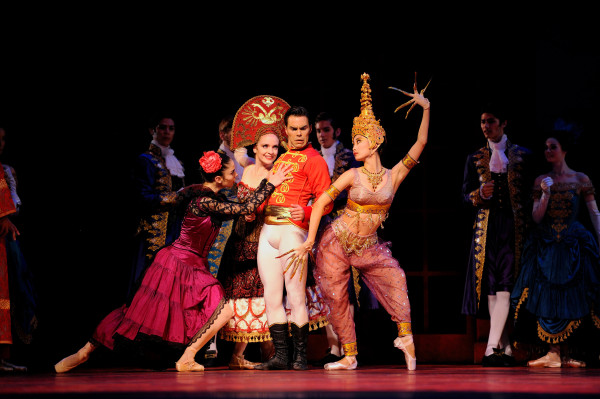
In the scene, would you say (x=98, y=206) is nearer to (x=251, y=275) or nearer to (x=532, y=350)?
(x=251, y=275)

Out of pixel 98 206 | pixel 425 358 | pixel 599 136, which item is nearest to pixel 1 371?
pixel 98 206

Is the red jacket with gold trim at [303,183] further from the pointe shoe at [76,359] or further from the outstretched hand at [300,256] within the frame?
the pointe shoe at [76,359]

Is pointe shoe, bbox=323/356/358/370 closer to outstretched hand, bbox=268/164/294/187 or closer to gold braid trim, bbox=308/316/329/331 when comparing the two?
gold braid trim, bbox=308/316/329/331

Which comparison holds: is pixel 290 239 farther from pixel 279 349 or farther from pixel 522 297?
pixel 522 297

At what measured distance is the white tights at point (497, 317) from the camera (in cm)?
561

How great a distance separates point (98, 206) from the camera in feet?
21.2

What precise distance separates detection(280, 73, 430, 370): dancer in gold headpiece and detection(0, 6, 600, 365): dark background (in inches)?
54.6

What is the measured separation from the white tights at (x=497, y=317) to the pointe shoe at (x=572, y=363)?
1.24 ft

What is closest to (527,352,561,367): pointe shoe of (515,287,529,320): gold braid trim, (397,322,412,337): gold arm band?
(515,287,529,320): gold braid trim

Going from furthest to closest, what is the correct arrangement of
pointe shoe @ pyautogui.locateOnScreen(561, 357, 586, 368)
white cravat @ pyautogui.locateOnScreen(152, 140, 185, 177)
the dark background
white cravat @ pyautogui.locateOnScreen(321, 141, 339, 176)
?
the dark background, white cravat @ pyautogui.locateOnScreen(152, 140, 185, 177), white cravat @ pyautogui.locateOnScreen(321, 141, 339, 176), pointe shoe @ pyautogui.locateOnScreen(561, 357, 586, 368)

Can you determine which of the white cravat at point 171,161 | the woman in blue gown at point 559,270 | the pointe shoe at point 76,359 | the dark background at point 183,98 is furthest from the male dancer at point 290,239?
the woman in blue gown at point 559,270

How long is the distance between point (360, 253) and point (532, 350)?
1602 mm

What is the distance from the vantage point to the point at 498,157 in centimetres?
577

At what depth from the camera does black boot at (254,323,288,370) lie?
501cm
